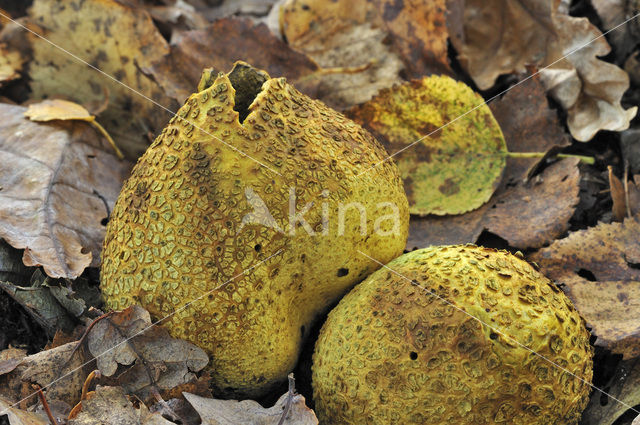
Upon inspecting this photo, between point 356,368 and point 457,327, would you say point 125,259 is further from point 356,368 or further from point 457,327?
point 457,327

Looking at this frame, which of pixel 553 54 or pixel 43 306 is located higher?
pixel 553 54

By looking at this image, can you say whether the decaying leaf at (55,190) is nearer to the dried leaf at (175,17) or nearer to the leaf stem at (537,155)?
the dried leaf at (175,17)

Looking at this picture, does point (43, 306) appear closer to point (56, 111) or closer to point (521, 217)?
point (56, 111)

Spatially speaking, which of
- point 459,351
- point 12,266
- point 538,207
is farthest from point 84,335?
point 538,207

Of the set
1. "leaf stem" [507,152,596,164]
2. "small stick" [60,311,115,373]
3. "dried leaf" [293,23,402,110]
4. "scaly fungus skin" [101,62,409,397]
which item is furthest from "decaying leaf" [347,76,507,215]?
"small stick" [60,311,115,373]

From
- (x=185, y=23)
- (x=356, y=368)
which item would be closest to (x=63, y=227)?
(x=356, y=368)

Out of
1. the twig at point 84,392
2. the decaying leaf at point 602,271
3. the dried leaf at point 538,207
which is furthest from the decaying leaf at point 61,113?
the decaying leaf at point 602,271
